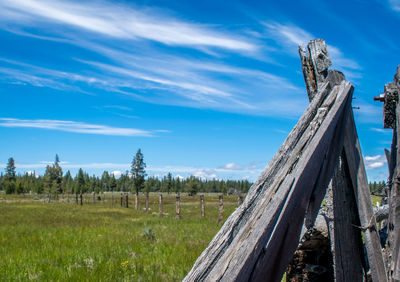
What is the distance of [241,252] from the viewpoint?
110 centimetres

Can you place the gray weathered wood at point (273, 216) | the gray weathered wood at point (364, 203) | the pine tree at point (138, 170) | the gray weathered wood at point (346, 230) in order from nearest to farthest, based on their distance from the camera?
the gray weathered wood at point (273, 216)
the gray weathered wood at point (364, 203)
the gray weathered wood at point (346, 230)
the pine tree at point (138, 170)

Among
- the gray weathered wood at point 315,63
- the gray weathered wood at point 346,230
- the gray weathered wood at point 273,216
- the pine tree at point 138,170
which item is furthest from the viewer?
the pine tree at point 138,170

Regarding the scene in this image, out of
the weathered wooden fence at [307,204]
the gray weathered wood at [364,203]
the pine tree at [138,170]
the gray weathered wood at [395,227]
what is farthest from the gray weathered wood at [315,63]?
the pine tree at [138,170]

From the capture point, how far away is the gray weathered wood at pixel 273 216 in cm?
112

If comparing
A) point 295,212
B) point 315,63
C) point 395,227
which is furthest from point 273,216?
point 315,63

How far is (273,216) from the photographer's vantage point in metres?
1.21

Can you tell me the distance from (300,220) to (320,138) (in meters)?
0.54

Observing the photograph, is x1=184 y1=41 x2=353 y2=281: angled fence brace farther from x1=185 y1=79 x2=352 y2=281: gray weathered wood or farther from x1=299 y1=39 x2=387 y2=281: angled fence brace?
x1=299 y1=39 x2=387 y2=281: angled fence brace

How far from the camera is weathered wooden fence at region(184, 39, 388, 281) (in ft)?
3.80

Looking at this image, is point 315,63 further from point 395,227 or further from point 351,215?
point 395,227

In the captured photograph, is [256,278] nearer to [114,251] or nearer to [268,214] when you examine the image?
[268,214]

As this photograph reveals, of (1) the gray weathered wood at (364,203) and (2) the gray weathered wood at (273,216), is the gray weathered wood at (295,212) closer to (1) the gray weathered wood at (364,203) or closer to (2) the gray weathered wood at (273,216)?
(2) the gray weathered wood at (273,216)

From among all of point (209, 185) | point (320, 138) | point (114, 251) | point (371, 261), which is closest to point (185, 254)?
point (114, 251)

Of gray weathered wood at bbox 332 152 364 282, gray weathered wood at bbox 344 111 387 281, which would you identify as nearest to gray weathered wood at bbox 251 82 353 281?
gray weathered wood at bbox 344 111 387 281
